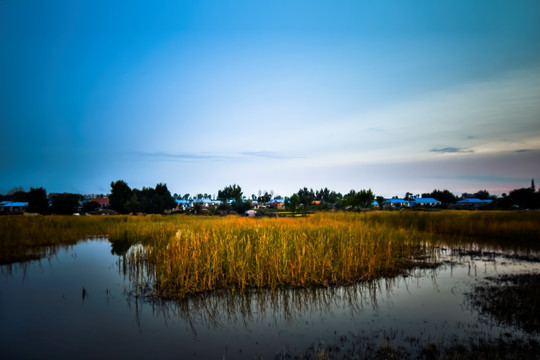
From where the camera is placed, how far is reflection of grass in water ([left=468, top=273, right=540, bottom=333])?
5570 mm

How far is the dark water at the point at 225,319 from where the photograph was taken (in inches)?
197

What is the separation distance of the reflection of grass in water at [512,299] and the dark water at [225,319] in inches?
13.0

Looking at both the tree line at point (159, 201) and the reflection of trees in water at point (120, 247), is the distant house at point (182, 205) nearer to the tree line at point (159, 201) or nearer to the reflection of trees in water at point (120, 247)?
the tree line at point (159, 201)

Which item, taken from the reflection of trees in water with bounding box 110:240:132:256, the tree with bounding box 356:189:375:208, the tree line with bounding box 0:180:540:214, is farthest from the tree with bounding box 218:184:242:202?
the reflection of trees in water with bounding box 110:240:132:256

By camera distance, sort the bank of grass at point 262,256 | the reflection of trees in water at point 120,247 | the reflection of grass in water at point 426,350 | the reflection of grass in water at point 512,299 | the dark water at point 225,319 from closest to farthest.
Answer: the reflection of grass in water at point 426,350 < the dark water at point 225,319 < the reflection of grass in water at point 512,299 < the bank of grass at point 262,256 < the reflection of trees in water at point 120,247

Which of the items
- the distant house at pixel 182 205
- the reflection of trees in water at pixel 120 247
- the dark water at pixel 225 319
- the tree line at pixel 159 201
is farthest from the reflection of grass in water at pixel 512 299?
the distant house at pixel 182 205

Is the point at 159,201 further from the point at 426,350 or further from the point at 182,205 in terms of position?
the point at 426,350

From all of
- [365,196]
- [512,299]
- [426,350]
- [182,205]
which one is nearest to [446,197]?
→ [365,196]

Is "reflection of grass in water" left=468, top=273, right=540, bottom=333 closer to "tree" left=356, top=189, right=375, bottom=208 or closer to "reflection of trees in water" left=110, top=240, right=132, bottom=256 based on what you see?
"reflection of trees in water" left=110, top=240, right=132, bottom=256

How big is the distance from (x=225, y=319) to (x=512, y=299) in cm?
677

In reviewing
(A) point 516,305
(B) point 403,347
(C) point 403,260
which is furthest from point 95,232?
(A) point 516,305

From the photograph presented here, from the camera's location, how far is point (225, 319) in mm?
6098

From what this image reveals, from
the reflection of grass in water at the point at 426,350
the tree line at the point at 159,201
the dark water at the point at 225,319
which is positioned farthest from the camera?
the tree line at the point at 159,201

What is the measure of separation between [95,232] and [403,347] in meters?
23.1
